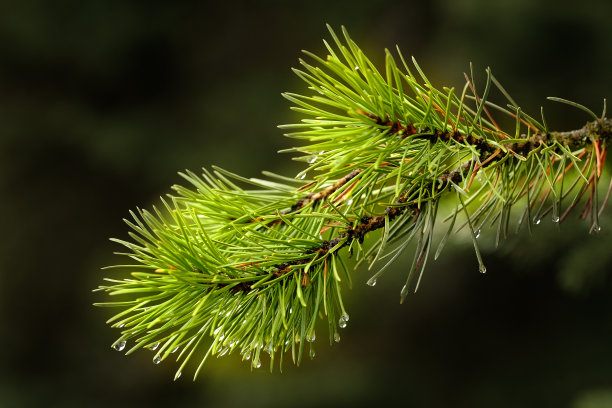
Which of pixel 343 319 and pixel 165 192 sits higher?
pixel 165 192

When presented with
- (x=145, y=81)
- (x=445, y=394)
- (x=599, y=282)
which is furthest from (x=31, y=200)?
(x=599, y=282)

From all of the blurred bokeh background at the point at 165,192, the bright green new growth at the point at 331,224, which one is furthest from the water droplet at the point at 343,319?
the blurred bokeh background at the point at 165,192

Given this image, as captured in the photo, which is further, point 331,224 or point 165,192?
point 165,192

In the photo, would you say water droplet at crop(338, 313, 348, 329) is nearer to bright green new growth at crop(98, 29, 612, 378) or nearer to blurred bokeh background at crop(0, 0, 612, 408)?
bright green new growth at crop(98, 29, 612, 378)

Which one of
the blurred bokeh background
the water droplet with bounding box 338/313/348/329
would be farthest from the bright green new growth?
the blurred bokeh background

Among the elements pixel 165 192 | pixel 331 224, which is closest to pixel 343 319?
pixel 331 224

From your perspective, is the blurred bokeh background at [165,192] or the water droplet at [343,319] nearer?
the water droplet at [343,319]

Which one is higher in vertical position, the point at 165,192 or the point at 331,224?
the point at 165,192

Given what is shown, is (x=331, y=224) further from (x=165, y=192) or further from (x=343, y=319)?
(x=165, y=192)

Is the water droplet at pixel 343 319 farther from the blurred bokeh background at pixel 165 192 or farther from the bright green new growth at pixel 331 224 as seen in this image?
the blurred bokeh background at pixel 165 192
